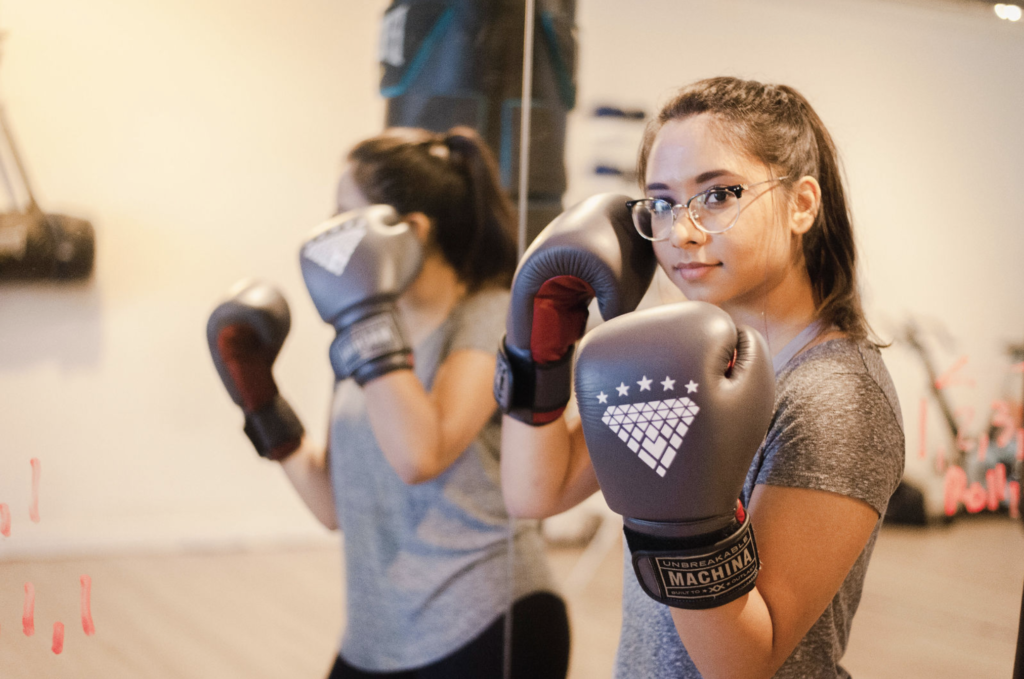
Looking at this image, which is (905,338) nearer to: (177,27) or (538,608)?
(538,608)

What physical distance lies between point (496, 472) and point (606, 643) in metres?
0.38

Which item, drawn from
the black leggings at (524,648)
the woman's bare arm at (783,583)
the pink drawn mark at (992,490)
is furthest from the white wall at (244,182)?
the woman's bare arm at (783,583)

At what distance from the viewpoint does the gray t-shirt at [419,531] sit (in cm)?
126

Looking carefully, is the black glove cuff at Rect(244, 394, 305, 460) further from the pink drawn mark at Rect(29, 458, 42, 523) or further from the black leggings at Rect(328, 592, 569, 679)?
the black leggings at Rect(328, 592, 569, 679)

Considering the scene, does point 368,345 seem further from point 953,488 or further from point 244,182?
point 953,488

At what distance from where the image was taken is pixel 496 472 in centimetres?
130

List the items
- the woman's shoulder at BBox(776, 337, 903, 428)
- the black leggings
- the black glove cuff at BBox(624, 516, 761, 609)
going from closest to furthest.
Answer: the black glove cuff at BBox(624, 516, 761, 609) < the woman's shoulder at BBox(776, 337, 903, 428) < the black leggings

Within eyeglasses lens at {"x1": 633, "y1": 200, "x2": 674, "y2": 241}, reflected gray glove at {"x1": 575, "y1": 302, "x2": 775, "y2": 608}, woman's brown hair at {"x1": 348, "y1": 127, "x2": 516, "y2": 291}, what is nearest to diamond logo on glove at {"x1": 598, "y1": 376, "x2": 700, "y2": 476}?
reflected gray glove at {"x1": 575, "y1": 302, "x2": 775, "y2": 608}

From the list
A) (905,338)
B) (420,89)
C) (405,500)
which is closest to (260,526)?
(405,500)

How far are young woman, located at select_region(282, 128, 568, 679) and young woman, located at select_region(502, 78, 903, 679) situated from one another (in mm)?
416

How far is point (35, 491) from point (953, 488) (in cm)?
147

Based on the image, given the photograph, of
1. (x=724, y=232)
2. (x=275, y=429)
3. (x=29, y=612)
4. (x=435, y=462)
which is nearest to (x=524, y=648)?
(x=435, y=462)

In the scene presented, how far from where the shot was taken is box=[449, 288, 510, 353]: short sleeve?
1261mm

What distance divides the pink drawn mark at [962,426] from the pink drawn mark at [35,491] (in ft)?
4.80
